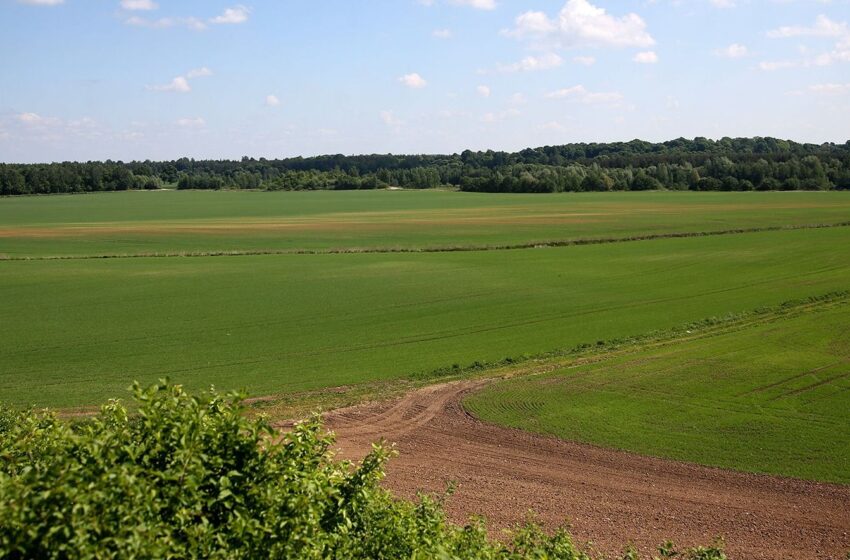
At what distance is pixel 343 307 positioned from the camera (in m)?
50.2

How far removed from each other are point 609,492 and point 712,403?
8.90 metres

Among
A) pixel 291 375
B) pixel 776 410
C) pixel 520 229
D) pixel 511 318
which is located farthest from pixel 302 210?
pixel 776 410

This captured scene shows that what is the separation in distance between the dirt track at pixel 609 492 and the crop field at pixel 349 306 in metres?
8.78

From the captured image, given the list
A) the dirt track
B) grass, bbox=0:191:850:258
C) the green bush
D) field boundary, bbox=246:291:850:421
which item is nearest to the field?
field boundary, bbox=246:291:850:421

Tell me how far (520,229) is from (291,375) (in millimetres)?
70221

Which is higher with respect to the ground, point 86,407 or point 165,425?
point 165,425

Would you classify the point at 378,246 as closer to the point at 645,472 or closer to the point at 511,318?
the point at 511,318

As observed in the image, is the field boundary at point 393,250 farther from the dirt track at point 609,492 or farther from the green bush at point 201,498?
the green bush at point 201,498

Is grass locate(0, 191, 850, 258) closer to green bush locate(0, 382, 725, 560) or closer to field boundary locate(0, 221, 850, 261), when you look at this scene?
field boundary locate(0, 221, 850, 261)

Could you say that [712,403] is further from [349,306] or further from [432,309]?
[349,306]

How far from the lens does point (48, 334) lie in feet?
Result: 141

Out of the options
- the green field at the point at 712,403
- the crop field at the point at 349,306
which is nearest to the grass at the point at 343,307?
the crop field at the point at 349,306

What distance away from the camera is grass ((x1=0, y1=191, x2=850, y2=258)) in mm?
90312

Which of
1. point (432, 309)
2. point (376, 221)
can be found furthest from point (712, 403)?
point (376, 221)
